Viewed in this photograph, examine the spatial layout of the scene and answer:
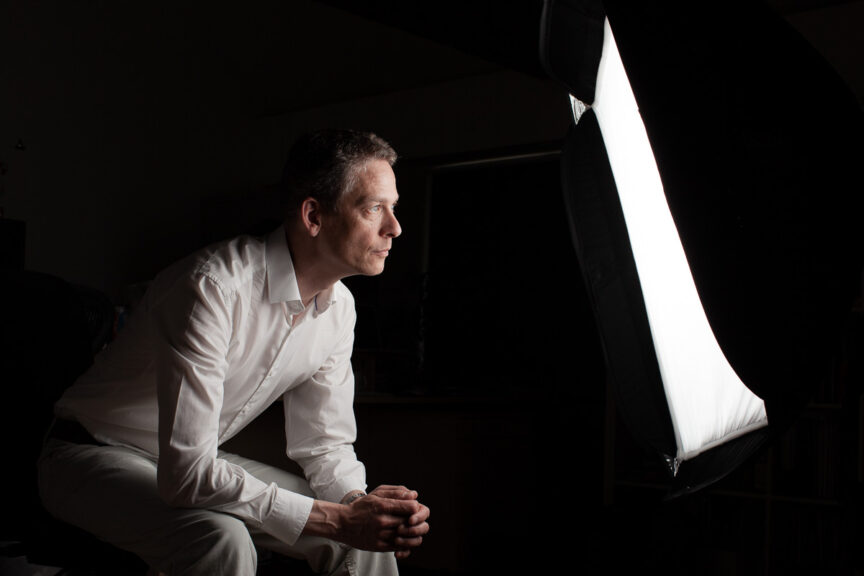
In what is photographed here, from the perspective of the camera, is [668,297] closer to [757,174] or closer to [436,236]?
[757,174]

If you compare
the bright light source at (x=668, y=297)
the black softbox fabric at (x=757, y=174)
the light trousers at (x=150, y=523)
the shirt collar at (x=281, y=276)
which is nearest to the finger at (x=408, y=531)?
the light trousers at (x=150, y=523)

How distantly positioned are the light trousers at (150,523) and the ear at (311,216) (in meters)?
0.51

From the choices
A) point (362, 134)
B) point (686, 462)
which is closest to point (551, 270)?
point (362, 134)

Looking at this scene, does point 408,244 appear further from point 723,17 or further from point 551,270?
point 723,17

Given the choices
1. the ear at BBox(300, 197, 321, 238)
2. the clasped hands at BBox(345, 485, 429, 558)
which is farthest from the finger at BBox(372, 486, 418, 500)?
the ear at BBox(300, 197, 321, 238)

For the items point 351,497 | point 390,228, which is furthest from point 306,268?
point 351,497

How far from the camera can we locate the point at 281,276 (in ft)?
4.41

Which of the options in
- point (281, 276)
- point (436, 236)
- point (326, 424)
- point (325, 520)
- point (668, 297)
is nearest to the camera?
point (668, 297)

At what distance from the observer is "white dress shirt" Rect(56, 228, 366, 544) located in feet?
3.78

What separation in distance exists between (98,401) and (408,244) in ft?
11.7

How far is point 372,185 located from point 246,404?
485mm

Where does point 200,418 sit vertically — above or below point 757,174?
below

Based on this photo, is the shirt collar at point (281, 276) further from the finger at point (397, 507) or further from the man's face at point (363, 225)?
the finger at point (397, 507)

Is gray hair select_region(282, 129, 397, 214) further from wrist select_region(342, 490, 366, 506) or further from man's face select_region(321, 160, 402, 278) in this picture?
wrist select_region(342, 490, 366, 506)
